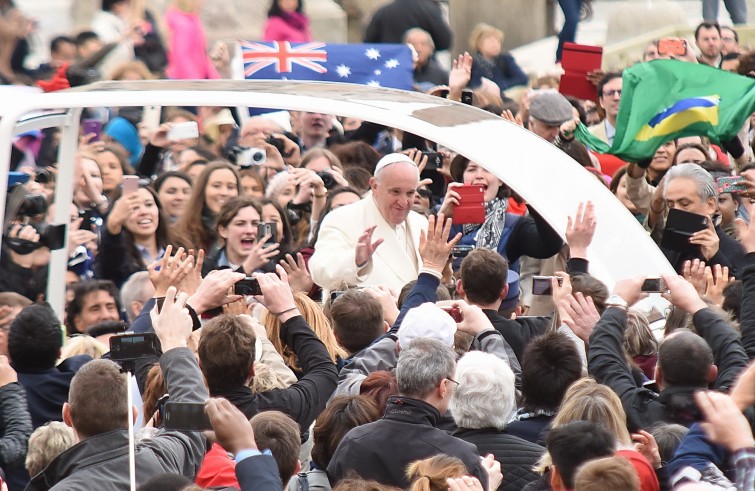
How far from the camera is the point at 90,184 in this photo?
10453 millimetres

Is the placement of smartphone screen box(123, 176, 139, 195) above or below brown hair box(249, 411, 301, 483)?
above

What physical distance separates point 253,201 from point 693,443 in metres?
4.51

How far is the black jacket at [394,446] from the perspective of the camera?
5.58 metres

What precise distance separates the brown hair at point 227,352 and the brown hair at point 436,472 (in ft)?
4.00

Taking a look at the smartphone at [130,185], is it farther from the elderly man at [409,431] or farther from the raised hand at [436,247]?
the elderly man at [409,431]

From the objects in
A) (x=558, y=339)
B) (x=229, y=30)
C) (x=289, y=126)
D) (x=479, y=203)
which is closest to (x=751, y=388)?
(x=558, y=339)

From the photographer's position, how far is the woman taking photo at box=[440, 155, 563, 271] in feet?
28.7

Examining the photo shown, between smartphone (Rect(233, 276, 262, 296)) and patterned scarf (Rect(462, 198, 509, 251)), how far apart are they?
92.8 inches

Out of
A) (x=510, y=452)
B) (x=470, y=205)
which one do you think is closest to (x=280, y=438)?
(x=510, y=452)

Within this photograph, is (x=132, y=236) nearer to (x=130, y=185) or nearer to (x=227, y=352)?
(x=130, y=185)

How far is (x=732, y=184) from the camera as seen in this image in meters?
8.84

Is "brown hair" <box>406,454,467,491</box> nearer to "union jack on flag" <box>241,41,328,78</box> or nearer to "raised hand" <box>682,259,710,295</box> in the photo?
"raised hand" <box>682,259,710,295</box>

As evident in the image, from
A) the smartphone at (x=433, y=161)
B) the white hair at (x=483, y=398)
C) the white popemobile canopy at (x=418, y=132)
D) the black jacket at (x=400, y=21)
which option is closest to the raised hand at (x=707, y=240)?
the white popemobile canopy at (x=418, y=132)

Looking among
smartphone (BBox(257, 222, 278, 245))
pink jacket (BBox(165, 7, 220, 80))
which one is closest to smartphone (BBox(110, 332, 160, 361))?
smartphone (BBox(257, 222, 278, 245))
